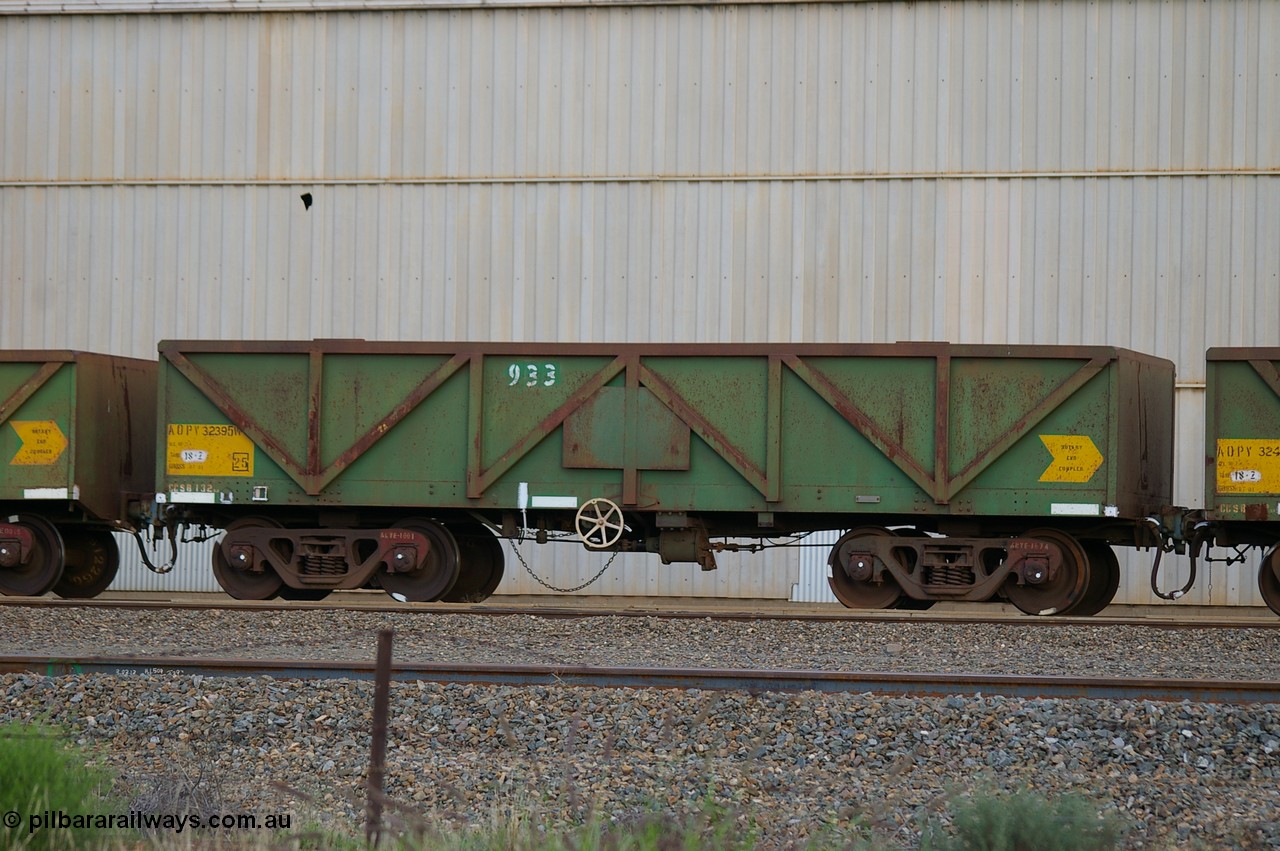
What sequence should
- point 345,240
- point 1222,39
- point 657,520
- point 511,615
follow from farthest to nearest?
point 345,240 → point 1222,39 → point 657,520 → point 511,615

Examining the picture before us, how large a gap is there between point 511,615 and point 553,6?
10442 mm

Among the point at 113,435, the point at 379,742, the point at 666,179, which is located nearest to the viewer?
the point at 379,742

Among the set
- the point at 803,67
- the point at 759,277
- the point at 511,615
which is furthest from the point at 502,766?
the point at 803,67

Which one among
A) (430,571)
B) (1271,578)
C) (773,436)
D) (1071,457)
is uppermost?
(773,436)

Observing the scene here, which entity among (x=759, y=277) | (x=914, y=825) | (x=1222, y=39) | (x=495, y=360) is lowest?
(x=914, y=825)

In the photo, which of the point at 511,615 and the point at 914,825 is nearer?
the point at 914,825

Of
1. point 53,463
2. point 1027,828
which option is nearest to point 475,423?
point 53,463

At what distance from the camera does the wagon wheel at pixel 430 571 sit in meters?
13.1

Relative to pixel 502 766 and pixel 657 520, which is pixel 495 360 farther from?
pixel 502 766

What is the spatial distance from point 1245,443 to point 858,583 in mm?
3721

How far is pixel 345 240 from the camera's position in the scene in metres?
19.2

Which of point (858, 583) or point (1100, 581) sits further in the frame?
point (1100, 581)

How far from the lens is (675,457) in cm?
1275

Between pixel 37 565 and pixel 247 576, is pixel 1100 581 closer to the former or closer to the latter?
pixel 247 576
